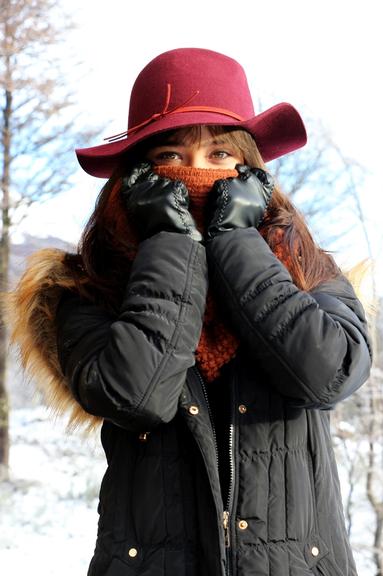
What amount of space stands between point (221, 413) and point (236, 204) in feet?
1.42

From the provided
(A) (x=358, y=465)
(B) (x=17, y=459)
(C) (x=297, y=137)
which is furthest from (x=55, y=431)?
(C) (x=297, y=137)

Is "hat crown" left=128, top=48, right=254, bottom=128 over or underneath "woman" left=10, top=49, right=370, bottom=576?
over

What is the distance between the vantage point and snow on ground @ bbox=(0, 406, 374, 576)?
4742 mm

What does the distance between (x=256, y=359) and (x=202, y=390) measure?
0.13m

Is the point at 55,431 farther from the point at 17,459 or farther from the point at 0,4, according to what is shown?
the point at 0,4

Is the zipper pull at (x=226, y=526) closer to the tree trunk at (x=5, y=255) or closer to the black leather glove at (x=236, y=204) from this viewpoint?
the black leather glove at (x=236, y=204)

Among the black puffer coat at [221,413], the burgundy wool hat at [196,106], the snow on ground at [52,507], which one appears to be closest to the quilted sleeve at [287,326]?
the black puffer coat at [221,413]

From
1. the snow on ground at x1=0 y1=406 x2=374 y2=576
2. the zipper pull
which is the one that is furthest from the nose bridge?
the snow on ground at x1=0 y1=406 x2=374 y2=576

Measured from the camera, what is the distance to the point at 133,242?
1.48 metres

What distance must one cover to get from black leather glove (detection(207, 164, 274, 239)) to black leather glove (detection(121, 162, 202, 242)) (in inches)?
2.0

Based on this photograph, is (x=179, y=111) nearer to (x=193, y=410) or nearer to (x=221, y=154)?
(x=221, y=154)

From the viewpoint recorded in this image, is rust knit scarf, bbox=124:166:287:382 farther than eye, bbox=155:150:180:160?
No

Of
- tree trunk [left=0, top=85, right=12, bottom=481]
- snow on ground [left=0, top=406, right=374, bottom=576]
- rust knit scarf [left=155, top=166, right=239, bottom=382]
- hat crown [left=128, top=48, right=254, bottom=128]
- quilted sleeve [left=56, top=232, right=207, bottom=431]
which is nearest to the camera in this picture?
quilted sleeve [left=56, top=232, right=207, bottom=431]

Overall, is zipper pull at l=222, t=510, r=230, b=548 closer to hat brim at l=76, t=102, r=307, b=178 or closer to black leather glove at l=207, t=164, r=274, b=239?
black leather glove at l=207, t=164, r=274, b=239
